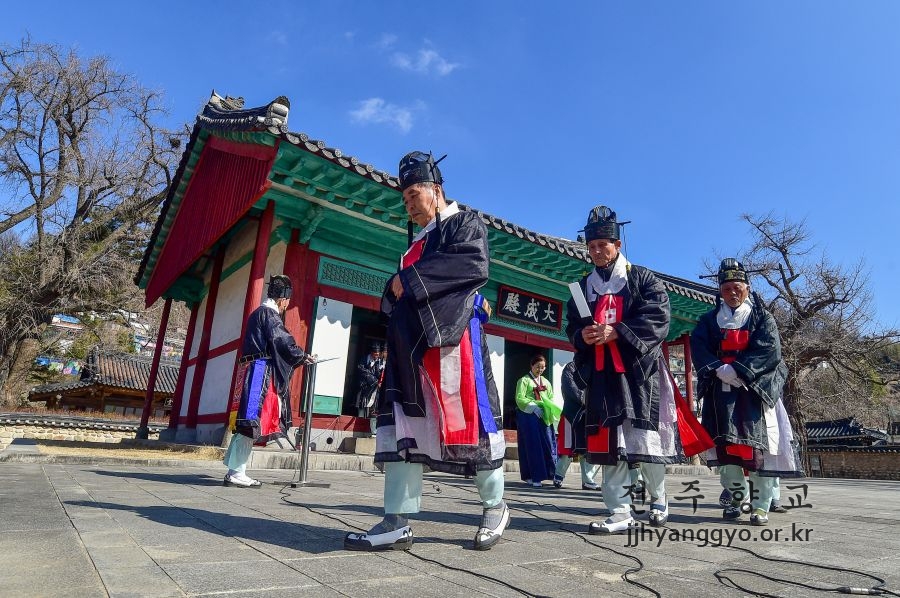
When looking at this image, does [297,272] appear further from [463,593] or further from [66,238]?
[66,238]

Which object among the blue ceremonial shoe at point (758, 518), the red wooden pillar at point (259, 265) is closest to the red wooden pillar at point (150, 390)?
the red wooden pillar at point (259, 265)

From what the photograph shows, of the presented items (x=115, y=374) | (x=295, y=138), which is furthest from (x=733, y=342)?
(x=115, y=374)

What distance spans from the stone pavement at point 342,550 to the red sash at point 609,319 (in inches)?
38.0

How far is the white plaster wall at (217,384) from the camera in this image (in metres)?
9.07

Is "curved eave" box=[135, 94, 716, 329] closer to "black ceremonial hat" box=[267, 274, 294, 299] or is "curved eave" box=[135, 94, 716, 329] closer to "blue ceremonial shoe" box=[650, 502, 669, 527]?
"black ceremonial hat" box=[267, 274, 294, 299]

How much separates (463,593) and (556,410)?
18.3ft

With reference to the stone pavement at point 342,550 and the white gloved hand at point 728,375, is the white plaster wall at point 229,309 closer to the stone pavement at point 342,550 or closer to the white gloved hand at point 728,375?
the stone pavement at point 342,550

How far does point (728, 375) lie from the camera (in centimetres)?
388

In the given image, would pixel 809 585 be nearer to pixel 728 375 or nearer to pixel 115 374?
pixel 728 375

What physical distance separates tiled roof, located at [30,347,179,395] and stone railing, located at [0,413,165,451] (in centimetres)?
438

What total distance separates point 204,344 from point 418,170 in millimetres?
9374

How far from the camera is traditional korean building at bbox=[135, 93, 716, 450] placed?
768cm

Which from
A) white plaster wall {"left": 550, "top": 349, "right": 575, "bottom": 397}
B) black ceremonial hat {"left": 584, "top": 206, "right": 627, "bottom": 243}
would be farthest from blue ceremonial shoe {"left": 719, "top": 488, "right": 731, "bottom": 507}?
white plaster wall {"left": 550, "top": 349, "right": 575, "bottom": 397}

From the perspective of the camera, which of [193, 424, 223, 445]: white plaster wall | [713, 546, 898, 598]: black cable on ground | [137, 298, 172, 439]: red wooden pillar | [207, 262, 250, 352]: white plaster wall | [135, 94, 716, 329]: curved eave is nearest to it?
[713, 546, 898, 598]: black cable on ground
